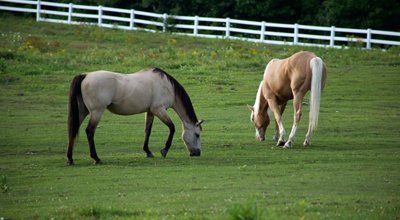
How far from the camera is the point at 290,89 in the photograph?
1766 centimetres

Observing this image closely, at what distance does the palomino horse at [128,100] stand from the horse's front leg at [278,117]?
6.53ft

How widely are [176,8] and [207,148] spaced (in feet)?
101

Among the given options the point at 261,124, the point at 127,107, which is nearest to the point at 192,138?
the point at 127,107

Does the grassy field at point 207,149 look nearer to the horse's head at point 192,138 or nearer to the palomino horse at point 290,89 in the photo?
the horse's head at point 192,138

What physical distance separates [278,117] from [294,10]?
2821cm

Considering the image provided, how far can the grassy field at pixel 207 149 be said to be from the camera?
1083 centimetres

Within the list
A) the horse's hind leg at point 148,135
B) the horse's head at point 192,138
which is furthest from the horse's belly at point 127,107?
the horse's head at point 192,138

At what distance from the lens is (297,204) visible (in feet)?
34.8

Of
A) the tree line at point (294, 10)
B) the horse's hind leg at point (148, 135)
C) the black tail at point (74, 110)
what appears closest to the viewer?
the black tail at point (74, 110)

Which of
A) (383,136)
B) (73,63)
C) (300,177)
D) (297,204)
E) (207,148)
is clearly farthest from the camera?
(73,63)

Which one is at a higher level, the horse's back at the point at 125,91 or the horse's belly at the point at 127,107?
the horse's back at the point at 125,91

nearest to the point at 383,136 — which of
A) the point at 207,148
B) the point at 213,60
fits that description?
the point at 207,148

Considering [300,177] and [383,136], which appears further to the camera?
[383,136]

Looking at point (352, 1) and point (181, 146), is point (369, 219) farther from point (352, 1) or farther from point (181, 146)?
point (352, 1)
